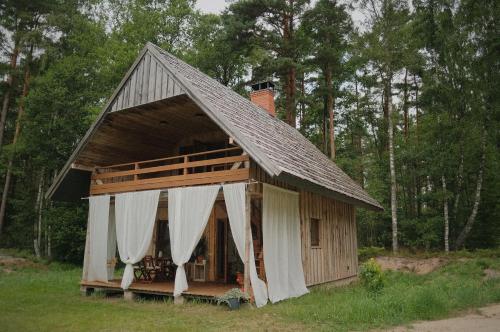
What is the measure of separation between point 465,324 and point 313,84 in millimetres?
23019

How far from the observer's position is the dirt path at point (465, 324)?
261 inches

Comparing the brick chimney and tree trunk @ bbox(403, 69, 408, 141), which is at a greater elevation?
tree trunk @ bbox(403, 69, 408, 141)

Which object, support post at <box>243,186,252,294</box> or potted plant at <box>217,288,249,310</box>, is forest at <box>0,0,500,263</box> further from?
potted plant at <box>217,288,249,310</box>

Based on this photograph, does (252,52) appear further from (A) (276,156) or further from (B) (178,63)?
A: (A) (276,156)

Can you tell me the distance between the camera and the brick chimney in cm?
1738

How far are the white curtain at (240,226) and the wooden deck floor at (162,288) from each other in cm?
90

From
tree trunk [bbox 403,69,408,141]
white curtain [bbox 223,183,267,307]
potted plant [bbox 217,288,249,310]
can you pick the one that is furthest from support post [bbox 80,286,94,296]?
tree trunk [bbox 403,69,408,141]

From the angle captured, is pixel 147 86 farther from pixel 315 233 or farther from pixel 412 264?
pixel 412 264

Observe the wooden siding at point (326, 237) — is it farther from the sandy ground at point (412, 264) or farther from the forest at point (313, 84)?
the forest at point (313, 84)

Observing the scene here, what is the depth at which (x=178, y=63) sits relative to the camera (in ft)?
38.7

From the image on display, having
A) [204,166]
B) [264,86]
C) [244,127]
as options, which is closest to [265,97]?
[264,86]

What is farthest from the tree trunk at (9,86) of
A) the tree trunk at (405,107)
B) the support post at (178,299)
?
the tree trunk at (405,107)

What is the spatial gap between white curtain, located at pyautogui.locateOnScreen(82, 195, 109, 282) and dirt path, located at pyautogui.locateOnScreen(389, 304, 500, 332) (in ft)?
27.3

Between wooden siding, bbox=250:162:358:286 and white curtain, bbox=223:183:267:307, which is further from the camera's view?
wooden siding, bbox=250:162:358:286
